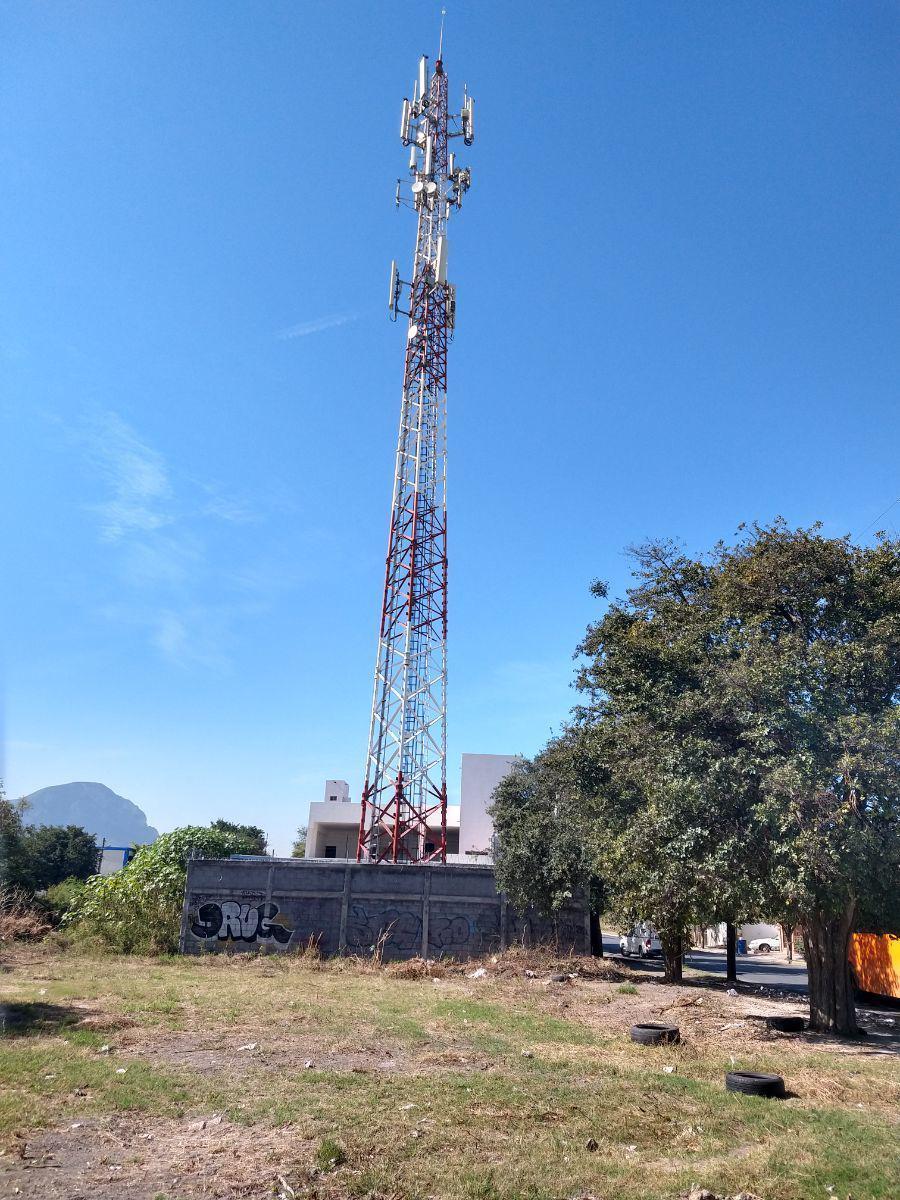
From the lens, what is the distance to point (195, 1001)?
16.9 meters

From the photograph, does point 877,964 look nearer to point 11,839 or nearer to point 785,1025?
point 785,1025

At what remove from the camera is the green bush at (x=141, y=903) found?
27.0 m

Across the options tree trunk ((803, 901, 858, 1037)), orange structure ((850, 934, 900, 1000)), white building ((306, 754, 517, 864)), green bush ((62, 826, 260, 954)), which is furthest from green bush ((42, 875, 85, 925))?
orange structure ((850, 934, 900, 1000))

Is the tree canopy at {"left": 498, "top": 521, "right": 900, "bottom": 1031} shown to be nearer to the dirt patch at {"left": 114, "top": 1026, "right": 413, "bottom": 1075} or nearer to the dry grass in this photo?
the dirt patch at {"left": 114, "top": 1026, "right": 413, "bottom": 1075}

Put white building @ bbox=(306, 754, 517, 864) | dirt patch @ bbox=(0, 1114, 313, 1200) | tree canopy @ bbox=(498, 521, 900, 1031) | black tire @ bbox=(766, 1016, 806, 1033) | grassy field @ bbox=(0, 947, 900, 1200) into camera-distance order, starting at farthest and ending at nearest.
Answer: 1. white building @ bbox=(306, 754, 517, 864)
2. black tire @ bbox=(766, 1016, 806, 1033)
3. tree canopy @ bbox=(498, 521, 900, 1031)
4. grassy field @ bbox=(0, 947, 900, 1200)
5. dirt patch @ bbox=(0, 1114, 313, 1200)

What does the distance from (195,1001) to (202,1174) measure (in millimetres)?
11252

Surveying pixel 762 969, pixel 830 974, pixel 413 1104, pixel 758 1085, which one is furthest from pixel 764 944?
pixel 413 1104

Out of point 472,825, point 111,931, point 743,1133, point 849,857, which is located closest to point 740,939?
point 472,825

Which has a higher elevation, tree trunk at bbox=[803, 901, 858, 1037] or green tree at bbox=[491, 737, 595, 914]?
green tree at bbox=[491, 737, 595, 914]

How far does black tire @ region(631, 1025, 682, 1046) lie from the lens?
13539 millimetres

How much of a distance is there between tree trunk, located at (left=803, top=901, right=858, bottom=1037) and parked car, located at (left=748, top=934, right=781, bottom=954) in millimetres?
44836

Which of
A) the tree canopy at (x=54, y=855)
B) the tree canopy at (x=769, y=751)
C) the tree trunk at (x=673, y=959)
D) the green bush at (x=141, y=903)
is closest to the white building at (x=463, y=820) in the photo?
the green bush at (x=141, y=903)

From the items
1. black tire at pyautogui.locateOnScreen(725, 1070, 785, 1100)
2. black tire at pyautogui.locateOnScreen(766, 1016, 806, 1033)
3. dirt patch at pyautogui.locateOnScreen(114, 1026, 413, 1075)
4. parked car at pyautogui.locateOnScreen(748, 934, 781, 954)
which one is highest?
black tire at pyautogui.locateOnScreen(725, 1070, 785, 1100)

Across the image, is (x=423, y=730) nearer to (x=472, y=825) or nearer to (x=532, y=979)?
(x=532, y=979)
